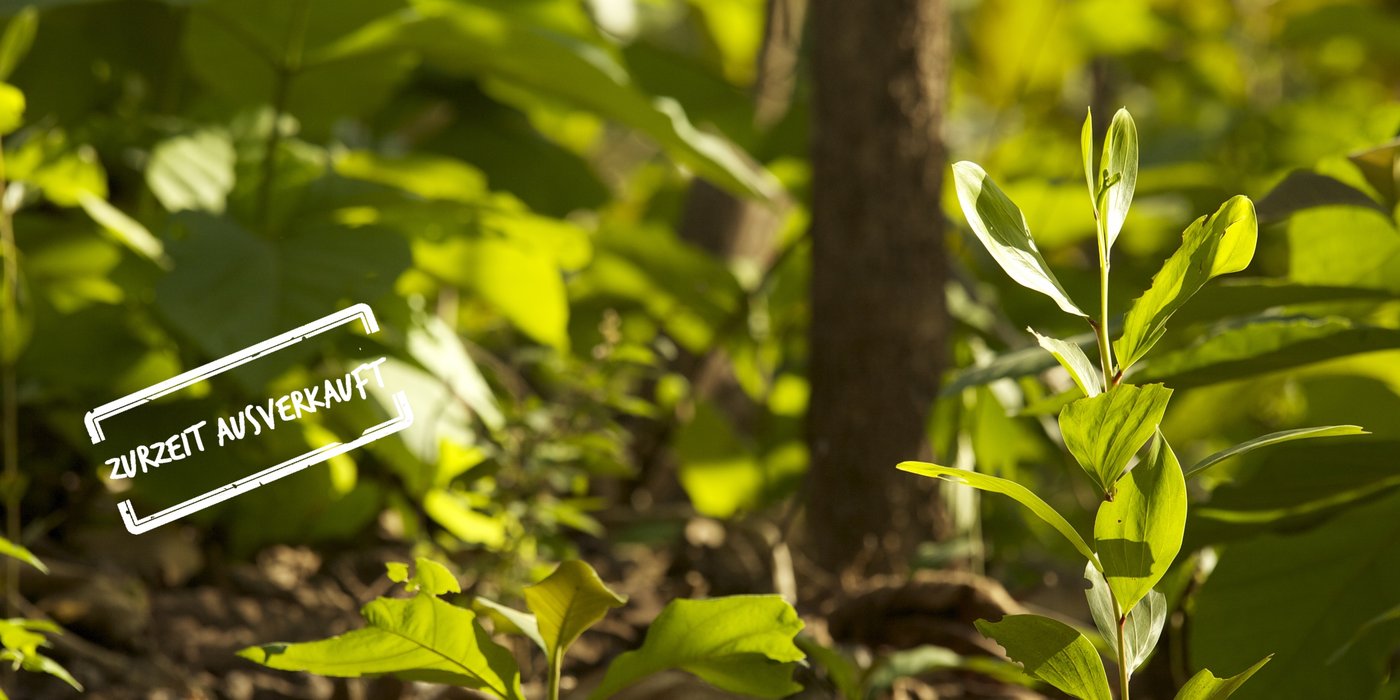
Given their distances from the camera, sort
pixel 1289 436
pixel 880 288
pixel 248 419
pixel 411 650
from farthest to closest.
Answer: pixel 880 288
pixel 248 419
pixel 411 650
pixel 1289 436

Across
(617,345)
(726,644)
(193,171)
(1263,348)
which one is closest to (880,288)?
(617,345)

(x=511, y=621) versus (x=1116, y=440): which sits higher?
(x=1116, y=440)

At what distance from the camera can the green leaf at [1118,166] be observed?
58 centimetres

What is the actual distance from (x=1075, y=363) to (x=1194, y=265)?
0.25 feet

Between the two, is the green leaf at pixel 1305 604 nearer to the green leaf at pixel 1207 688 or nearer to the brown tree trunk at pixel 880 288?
the green leaf at pixel 1207 688

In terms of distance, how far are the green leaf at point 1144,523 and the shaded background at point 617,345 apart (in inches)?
9.0

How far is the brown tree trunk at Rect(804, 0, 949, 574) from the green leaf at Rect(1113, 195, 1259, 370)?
632 millimetres

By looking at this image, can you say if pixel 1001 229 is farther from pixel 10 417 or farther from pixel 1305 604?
pixel 10 417

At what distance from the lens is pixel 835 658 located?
0.79 meters

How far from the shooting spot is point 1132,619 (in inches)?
23.7

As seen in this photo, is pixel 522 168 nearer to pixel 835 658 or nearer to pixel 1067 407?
pixel 835 658

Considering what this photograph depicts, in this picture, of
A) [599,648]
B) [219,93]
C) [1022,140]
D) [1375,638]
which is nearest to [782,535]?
[599,648]

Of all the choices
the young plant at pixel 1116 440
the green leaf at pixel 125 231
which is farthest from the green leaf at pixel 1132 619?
the green leaf at pixel 125 231

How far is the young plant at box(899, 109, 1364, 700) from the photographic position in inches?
21.5
